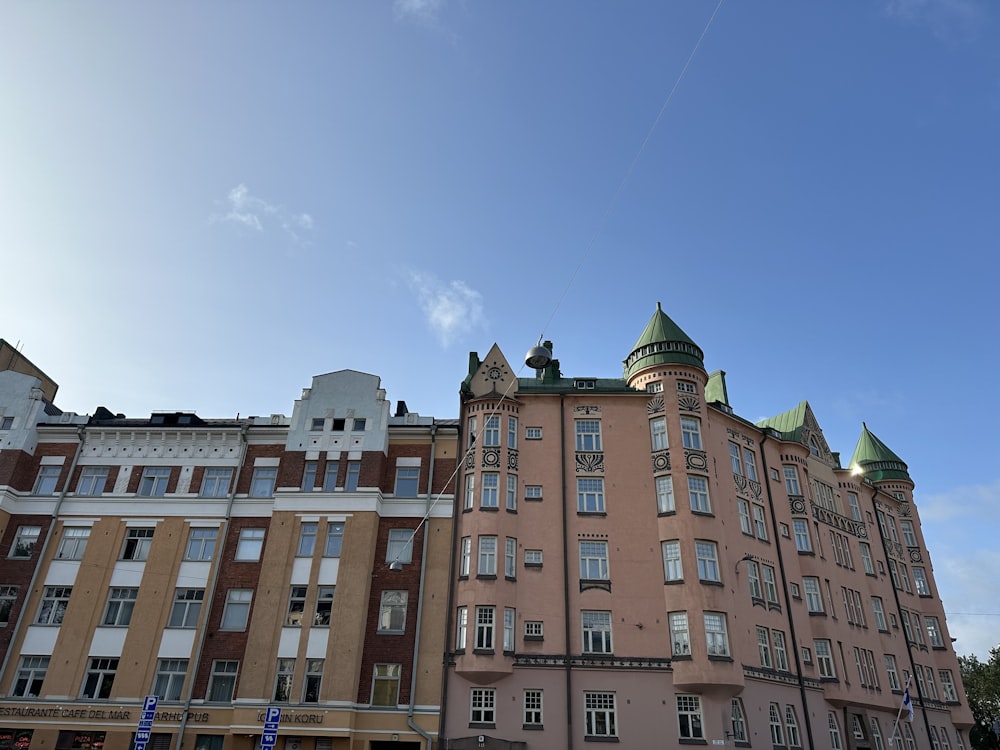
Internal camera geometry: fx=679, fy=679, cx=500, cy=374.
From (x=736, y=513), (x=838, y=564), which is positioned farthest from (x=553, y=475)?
(x=838, y=564)

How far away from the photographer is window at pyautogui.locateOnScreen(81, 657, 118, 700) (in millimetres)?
34500

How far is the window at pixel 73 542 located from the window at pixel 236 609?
933cm

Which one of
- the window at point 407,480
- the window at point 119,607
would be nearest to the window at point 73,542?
the window at point 119,607

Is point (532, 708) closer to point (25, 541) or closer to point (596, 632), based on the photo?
point (596, 632)

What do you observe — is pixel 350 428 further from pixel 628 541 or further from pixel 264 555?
pixel 628 541

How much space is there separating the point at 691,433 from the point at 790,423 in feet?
44.9

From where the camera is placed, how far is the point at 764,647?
37.0 meters

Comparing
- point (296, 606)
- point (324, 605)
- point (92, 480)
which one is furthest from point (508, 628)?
point (92, 480)

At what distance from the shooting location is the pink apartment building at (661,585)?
33125 millimetres

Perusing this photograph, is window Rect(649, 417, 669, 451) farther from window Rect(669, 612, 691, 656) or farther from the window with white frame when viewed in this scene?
the window with white frame

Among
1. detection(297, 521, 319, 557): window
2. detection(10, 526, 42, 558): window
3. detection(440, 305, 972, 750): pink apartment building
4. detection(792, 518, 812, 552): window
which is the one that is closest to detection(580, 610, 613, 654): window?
detection(440, 305, 972, 750): pink apartment building

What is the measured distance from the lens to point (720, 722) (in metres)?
32.6

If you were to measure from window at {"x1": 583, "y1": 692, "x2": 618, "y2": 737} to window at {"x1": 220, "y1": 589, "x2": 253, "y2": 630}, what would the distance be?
18141mm

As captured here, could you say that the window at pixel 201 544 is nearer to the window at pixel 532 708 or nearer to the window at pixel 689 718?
the window at pixel 532 708
